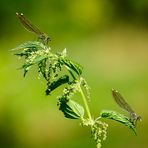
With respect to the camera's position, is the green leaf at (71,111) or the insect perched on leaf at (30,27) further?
the green leaf at (71,111)

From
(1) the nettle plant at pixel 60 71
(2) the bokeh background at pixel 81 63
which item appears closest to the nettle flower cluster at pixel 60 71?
(1) the nettle plant at pixel 60 71

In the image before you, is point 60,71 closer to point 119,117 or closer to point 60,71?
point 60,71

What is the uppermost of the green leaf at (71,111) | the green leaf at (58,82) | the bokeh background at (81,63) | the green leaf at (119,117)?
the bokeh background at (81,63)

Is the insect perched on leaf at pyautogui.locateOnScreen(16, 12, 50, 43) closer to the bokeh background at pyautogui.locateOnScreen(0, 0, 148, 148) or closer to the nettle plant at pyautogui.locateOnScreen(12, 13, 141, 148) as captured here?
the nettle plant at pyautogui.locateOnScreen(12, 13, 141, 148)

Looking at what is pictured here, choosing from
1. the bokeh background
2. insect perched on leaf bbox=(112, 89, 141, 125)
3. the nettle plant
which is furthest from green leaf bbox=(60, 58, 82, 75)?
the bokeh background

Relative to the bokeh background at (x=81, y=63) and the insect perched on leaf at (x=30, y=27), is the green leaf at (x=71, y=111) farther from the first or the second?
the bokeh background at (x=81, y=63)

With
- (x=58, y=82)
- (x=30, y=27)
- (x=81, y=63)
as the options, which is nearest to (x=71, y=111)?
(x=58, y=82)

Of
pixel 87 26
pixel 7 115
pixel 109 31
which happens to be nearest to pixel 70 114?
pixel 7 115

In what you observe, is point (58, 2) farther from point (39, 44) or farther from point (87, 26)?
point (39, 44)

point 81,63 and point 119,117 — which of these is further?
point 81,63
